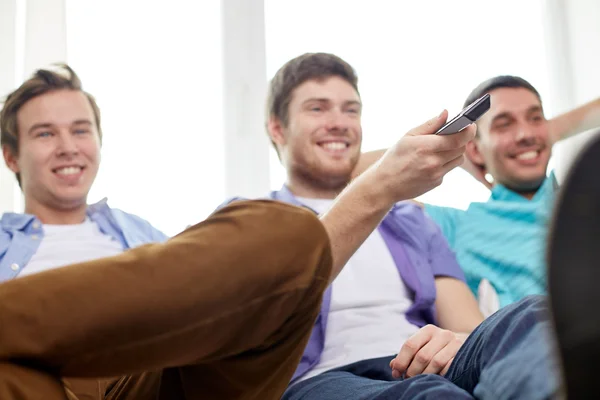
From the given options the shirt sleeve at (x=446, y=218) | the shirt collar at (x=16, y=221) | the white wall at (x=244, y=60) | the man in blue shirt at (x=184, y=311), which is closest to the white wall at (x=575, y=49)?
the white wall at (x=244, y=60)

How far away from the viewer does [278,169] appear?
2451mm

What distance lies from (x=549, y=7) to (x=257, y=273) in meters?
2.39

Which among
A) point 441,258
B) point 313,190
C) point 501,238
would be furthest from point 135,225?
point 501,238

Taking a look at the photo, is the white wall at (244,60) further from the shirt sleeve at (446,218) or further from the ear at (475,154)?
the shirt sleeve at (446,218)

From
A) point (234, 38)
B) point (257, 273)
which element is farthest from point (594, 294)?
point (234, 38)

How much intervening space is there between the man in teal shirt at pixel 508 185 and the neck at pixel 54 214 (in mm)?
853

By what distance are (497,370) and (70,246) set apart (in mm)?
1375

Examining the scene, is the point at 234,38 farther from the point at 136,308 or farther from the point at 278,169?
the point at 136,308

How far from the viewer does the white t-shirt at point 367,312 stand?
1448mm

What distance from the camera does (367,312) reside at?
5.07ft

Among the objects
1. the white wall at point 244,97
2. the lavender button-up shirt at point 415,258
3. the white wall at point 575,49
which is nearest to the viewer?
the lavender button-up shirt at point 415,258

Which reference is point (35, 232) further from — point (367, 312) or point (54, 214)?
point (367, 312)

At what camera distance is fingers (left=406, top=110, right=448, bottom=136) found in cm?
106

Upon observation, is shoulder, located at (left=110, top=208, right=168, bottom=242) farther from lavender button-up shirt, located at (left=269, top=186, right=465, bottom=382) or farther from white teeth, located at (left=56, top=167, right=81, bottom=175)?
lavender button-up shirt, located at (left=269, top=186, right=465, bottom=382)
